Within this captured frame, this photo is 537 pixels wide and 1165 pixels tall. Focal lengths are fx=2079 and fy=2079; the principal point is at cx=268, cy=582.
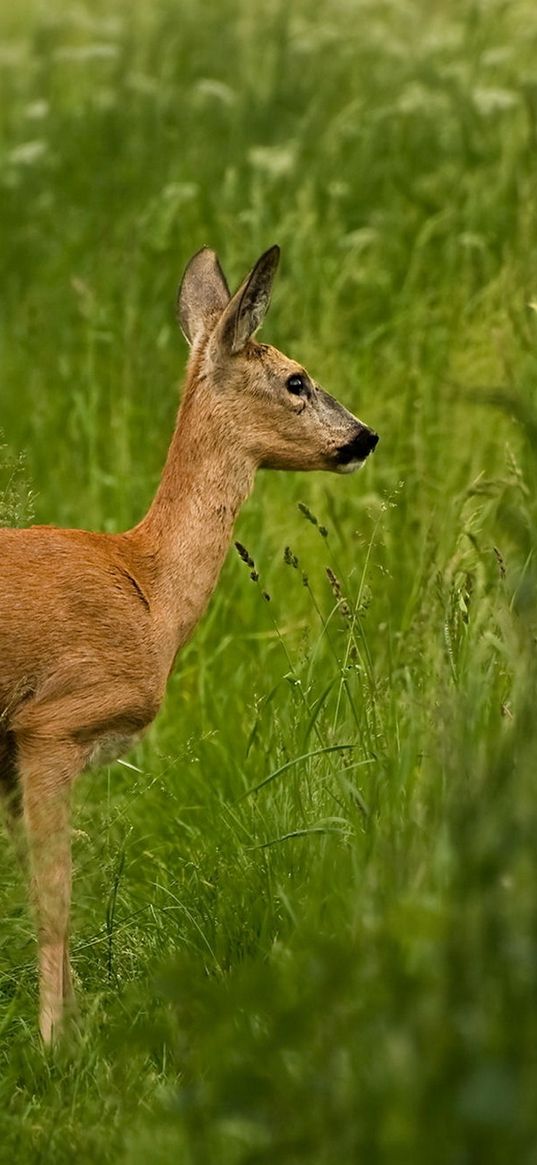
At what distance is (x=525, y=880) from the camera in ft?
8.66

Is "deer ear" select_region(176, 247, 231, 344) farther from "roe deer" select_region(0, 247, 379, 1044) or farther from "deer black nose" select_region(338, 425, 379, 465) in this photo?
"deer black nose" select_region(338, 425, 379, 465)

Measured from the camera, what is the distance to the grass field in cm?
271

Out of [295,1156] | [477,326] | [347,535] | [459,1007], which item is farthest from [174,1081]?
[477,326]

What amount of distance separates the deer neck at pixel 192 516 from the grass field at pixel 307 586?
0.23 metres

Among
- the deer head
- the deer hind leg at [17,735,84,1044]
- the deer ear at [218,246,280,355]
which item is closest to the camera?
the deer hind leg at [17,735,84,1044]

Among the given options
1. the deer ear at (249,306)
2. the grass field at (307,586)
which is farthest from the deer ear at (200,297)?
the grass field at (307,586)

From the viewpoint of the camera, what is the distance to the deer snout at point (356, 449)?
510 cm

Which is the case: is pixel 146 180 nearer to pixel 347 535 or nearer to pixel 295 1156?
pixel 347 535

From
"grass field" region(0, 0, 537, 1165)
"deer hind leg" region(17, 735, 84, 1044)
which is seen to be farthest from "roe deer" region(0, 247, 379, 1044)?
"grass field" region(0, 0, 537, 1165)

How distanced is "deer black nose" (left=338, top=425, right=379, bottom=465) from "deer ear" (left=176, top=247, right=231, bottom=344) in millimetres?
454

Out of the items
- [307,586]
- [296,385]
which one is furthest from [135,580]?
[296,385]

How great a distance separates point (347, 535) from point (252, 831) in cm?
190

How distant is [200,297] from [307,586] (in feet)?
3.28

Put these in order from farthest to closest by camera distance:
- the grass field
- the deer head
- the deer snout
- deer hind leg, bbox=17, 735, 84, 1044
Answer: the deer snout
the deer head
deer hind leg, bbox=17, 735, 84, 1044
the grass field
